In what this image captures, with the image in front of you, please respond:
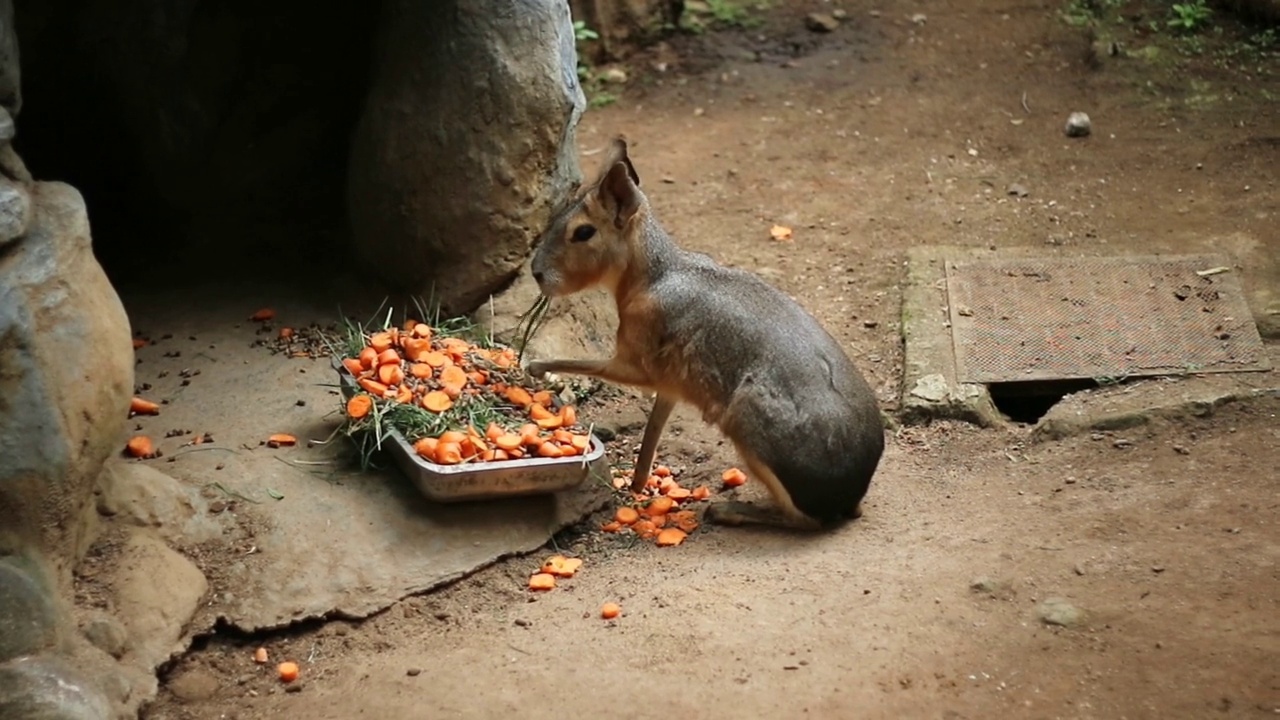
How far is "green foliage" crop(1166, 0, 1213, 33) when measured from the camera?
10.6m

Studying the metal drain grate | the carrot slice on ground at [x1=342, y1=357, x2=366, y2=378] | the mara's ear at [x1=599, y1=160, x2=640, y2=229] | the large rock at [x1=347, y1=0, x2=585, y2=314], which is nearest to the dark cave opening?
the large rock at [x1=347, y1=0, x2=585, y2=314]

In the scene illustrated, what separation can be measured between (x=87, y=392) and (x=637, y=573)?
226 centimetres

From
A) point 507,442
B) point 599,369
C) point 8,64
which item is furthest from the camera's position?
point 599,369

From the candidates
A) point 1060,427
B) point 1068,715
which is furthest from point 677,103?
point 1068,715

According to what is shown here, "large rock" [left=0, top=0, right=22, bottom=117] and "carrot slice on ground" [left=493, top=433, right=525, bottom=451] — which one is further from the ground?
"large rock" [left=0, top=0, right=22, bottom=117]

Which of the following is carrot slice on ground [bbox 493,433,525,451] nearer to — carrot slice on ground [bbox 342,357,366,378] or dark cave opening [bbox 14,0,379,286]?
carrot slice on ground [bbox 342,357,366,378]

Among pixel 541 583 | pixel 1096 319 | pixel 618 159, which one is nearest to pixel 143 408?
pixel 541 583

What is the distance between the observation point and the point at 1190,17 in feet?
34.7

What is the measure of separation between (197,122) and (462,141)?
155 centimetres

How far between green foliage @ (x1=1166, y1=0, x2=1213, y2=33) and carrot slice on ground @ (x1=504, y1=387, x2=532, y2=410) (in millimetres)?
6377

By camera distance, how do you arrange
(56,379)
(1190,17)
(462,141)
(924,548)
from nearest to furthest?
(56,379) < (924,548) < (462,141) < (1190,17)

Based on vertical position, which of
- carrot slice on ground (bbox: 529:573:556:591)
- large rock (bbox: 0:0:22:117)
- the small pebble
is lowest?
the small pebble

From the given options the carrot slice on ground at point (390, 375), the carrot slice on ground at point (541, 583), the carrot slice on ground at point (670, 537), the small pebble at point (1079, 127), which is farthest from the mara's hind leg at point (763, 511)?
the small pebble at point (1079, 127)

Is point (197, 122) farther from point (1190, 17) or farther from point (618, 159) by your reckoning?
point (1190, 17)
